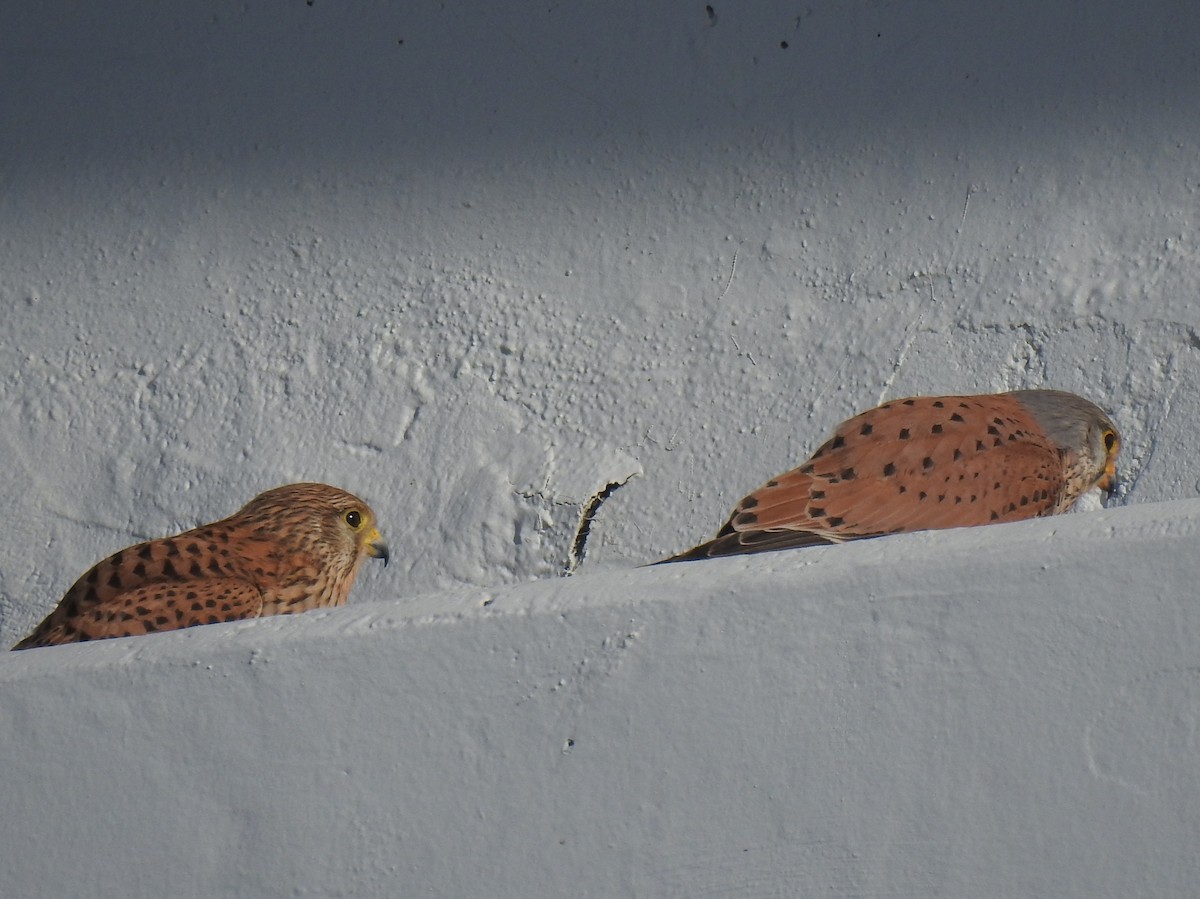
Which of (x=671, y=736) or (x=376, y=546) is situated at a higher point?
(x=376, y=546)

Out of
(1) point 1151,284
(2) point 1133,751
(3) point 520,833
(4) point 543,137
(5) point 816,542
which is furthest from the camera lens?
(4) point 543,137

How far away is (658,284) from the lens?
3.34 metres

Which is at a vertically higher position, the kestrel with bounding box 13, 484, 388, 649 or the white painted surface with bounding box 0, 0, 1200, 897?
the white painted surface with bounding box 0, 0, 1200, 897

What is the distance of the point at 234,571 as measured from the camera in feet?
8.64

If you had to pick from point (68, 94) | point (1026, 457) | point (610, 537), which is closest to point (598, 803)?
point (1026, 457)

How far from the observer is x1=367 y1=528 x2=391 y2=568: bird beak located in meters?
2.99

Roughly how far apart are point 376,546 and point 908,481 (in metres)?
1.00

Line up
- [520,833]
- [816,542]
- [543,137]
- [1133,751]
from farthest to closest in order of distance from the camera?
1. [543,137]
2. [816,542]
3. [520,833]
4. [1133,751]

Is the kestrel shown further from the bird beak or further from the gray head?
the gray head

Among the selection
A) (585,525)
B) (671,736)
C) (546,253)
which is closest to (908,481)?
(585,525)

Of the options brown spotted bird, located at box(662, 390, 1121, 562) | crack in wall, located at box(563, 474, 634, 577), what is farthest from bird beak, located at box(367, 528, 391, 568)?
brown spotted bird, located at box(662, 390, 1121, 562)

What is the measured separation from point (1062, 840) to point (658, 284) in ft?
5.98

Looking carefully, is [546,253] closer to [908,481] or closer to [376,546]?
[376,546]

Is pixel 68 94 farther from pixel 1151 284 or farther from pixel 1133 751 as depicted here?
pixel 1133 751
